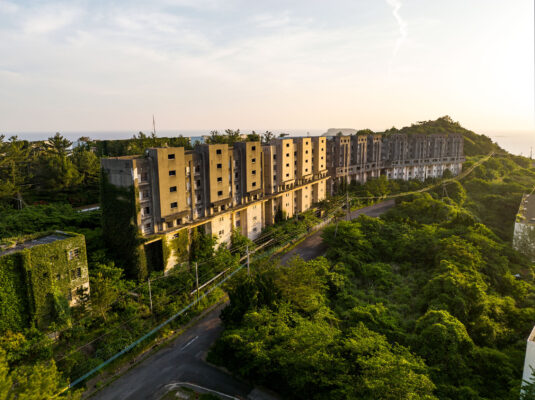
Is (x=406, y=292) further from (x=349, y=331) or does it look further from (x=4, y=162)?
(x=4, y=162)

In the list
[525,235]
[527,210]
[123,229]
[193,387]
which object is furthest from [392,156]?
[193,387]

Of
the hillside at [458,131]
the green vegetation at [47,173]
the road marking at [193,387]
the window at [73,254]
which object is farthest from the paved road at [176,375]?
the hillside at [458,131]

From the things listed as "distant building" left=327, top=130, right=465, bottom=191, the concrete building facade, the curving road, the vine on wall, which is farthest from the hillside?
the curving road

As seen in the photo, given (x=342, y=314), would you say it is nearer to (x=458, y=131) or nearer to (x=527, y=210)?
(x=527, y=210)

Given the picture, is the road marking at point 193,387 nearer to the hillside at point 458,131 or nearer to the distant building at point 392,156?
the distant building at point 392,156

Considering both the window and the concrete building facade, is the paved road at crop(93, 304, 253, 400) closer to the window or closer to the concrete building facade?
the window

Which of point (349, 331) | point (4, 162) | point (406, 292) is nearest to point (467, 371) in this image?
point (349, 331)
